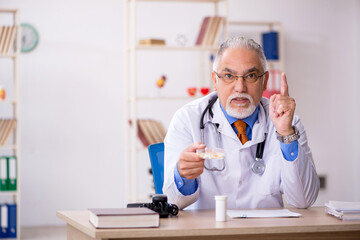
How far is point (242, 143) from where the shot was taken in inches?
104

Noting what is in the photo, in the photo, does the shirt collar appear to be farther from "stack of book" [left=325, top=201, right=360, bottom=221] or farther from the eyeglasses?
"stack of book" [left=325, top=201, right=360, bottom=221]

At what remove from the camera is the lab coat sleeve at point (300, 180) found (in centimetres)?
241

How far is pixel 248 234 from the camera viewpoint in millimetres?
1903

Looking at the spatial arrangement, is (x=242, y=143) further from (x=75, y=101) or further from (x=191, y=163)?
(x=75, y=101)

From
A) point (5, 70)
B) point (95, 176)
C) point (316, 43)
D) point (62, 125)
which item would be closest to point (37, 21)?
point (5, 70)

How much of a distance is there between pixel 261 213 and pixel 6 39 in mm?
3860

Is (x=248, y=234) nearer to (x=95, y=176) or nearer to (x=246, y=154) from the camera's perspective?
(x=246, y=154)

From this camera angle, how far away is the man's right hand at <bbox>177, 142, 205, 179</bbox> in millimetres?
2172

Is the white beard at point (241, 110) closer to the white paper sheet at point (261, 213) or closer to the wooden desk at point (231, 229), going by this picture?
the white paper sheet at point (261, 213)

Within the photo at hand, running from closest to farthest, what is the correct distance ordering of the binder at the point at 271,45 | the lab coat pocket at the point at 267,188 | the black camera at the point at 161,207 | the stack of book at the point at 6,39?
the black camera at the point at 161,207
the lab coat pocket at the point at 267,188
the stack of book at the point at 6,39
the binder at the point at 271,45

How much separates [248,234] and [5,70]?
180 inches

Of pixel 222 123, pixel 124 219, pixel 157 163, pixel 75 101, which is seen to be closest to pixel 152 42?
pixel 75 101

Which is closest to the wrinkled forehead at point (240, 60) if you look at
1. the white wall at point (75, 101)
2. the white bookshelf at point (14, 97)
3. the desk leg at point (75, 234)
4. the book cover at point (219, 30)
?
the desk leg at point (75, 234)

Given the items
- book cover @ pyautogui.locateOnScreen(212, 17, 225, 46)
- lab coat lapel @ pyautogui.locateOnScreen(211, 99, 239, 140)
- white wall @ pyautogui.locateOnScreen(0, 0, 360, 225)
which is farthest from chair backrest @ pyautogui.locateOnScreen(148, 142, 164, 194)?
white wall @ pyautogui.locateOnScreen(0, 0, 360, 225)
